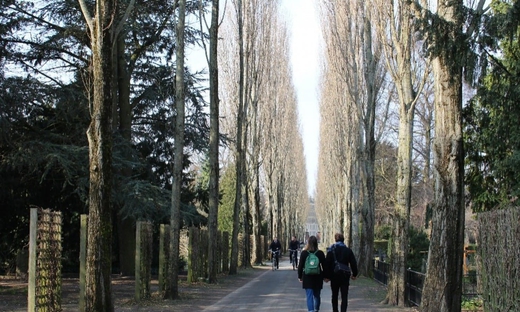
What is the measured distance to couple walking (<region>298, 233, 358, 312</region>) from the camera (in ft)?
42.8

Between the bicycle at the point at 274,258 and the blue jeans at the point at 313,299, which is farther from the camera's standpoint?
the bicycle at the point at 274,258

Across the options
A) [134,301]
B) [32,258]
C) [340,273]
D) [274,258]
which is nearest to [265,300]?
[134,301]

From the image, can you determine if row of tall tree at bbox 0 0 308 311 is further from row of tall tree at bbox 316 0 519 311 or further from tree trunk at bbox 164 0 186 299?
row of tall tree at bbox 316 0 519 311

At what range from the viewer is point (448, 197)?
451 inches

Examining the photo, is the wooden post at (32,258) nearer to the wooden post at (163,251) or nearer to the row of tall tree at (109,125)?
the row of tall tree at (109,125)

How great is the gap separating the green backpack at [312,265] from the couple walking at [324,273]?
23 millimetres

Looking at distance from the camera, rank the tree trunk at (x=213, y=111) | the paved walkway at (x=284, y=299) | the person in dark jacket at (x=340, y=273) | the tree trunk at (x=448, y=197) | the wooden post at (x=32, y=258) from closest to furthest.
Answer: the wooden post at (x=32, y=258)
the tree trunk at (x=448, y=197)
the person in dark jacket at (x=340, y=273)
the paved walkway at (x=284, y=299)
the tree trunk at (x=213, y=111)

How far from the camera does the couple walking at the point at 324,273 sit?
1305cm

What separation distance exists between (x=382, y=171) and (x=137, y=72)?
85.1ft

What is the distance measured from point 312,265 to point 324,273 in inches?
24.3

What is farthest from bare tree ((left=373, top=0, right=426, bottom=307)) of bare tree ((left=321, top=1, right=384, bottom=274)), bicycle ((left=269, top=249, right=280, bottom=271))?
bicycle ((left=269, top=249, right=280, bottom=271))

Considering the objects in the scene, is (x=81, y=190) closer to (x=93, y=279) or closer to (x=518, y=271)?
(x=93, y=279)

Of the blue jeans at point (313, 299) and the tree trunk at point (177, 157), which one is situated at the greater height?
the tree trunk at point (177, 157)

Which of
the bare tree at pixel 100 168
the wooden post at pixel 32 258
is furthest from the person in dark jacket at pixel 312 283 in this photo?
the wooden post at pixel 32 258
